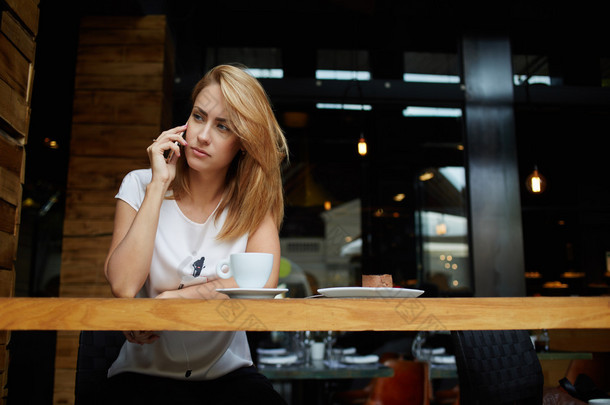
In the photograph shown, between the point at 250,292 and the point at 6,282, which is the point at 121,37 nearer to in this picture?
the point at 6,282

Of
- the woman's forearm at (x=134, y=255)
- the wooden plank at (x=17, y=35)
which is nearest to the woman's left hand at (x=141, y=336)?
the woman's forearm at (x=134, y=255)

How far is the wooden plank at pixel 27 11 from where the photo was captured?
1385 millimetres

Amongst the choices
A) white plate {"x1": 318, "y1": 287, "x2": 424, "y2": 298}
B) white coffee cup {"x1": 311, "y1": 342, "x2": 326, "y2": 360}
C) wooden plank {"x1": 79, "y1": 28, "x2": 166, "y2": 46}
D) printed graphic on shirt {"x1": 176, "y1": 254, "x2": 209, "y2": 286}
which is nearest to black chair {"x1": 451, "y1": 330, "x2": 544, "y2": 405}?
white plate {"x1": 318, "y1": 287, "x2": 424, "y2": 298}

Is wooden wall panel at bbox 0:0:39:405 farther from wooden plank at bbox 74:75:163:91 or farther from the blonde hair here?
wooden plank at bbox 74:75:163:91

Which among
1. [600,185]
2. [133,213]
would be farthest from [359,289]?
[600,185]

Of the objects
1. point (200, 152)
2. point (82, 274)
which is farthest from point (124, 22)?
point (200, 152)

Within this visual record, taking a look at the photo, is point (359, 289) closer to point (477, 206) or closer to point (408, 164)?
point (477, 206)

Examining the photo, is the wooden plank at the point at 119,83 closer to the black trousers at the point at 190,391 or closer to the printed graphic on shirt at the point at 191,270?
the printed graphic on shirt at the point at 191,270

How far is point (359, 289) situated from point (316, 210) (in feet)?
24.1

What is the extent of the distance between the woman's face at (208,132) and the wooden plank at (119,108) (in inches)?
97.6

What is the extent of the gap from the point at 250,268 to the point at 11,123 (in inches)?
30.6

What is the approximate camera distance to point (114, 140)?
373cm

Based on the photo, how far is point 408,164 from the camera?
7.88 meters

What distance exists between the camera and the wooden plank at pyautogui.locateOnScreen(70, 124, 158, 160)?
372 centimetres
